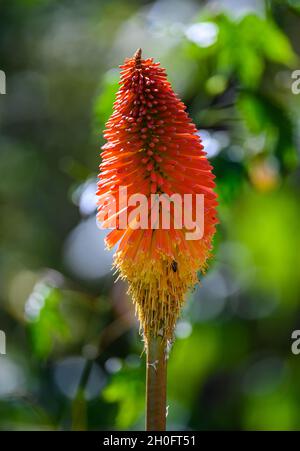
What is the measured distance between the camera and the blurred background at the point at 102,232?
225cm

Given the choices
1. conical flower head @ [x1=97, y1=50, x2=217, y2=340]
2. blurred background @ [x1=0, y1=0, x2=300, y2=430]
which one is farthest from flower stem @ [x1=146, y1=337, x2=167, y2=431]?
blurred background @ [x1=0, y1=0, x2=300, y2=430]

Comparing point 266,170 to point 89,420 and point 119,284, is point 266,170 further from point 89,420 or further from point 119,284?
point 89,420

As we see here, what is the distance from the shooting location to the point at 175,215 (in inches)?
54.5

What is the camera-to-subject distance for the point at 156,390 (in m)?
1.35

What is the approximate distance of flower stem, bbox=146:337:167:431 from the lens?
134 centimetres

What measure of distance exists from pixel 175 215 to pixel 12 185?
3.36 m

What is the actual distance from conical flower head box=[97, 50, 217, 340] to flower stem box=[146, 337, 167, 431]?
0.05 metres

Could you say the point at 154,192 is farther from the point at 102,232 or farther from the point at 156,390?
the point at 102,232

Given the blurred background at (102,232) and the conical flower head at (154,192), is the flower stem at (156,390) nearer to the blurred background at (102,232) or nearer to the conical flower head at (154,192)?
the conical flower head at (154,192)

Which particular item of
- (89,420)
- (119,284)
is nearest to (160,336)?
(119,284)

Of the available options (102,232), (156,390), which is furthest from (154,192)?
(102,232)

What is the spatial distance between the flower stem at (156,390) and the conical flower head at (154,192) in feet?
0.17

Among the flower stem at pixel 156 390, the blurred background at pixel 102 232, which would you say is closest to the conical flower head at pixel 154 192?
the flower stem at pixel 156 390

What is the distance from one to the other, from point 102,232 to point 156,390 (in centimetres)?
111
